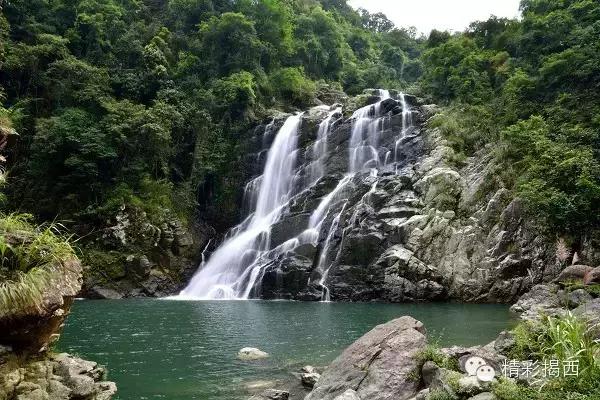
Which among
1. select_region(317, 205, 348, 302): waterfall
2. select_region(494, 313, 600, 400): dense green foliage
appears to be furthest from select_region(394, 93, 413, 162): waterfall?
select_region(494, 313, 600, 400): dense green foliage

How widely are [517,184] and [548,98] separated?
7.32 m

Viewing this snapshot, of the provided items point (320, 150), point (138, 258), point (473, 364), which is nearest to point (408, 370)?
point (473, 364)

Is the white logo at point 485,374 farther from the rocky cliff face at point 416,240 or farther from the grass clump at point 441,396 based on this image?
the rocky cliff face at point 416,240

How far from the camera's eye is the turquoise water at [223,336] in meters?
10.6

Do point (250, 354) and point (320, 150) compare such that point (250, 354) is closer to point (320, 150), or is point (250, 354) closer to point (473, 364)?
point (473, 364)

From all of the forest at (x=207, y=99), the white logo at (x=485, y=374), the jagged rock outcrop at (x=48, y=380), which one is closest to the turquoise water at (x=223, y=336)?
the jagged rock outcrop at (x=48, y=380)

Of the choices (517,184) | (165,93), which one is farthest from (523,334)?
(165,93)

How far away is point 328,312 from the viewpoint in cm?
2150

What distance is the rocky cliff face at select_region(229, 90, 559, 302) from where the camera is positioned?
2397 centimetres

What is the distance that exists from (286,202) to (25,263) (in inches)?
1065

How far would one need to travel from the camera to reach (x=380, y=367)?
809 centimetres

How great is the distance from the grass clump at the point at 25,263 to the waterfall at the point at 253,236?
21.9 m

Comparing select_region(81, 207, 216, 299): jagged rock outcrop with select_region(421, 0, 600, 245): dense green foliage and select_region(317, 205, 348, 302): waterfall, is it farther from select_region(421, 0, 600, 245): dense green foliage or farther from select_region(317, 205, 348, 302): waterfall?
select_region(421, 0, 600, 245): dense green foliage

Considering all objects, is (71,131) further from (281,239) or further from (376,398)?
(376,398)
